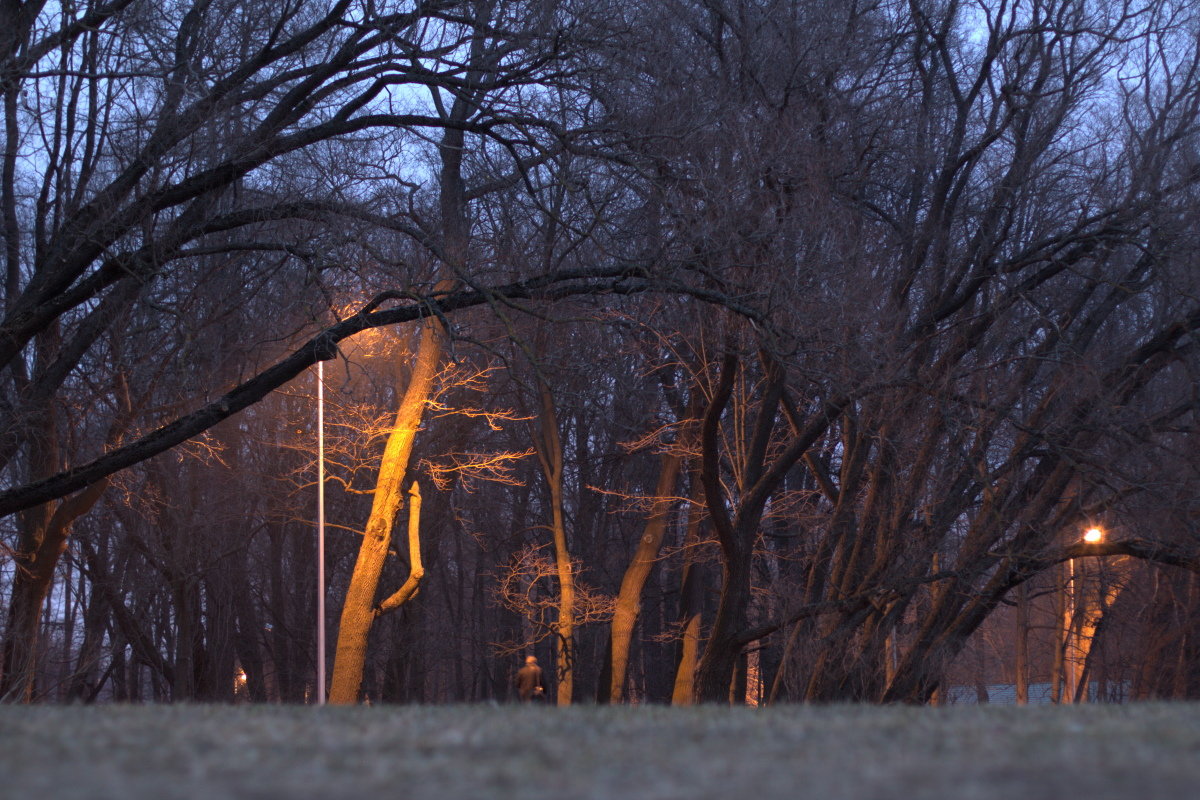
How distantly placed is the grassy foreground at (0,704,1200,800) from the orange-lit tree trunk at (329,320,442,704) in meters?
16.3

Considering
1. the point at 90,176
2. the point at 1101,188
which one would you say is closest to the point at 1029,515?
the point at 1101,188

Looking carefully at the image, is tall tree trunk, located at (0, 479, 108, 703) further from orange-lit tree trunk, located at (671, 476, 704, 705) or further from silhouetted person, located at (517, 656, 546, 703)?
orange-lit tree trunk, located at (671, 476, 704, 705)

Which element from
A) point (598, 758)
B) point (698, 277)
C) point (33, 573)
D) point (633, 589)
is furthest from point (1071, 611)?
point (598, 758)

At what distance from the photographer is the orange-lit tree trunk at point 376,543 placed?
71.5 feet

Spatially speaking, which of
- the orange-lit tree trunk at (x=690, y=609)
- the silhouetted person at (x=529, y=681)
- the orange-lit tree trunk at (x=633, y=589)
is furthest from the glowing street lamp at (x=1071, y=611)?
the silhouetted person at (x=529, y=681)

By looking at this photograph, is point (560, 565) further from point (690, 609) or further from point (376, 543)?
point (376, 543)

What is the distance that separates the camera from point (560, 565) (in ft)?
95.9

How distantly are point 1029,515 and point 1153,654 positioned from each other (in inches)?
360

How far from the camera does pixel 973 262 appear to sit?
21016 millimetres

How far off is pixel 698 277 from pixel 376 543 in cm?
920

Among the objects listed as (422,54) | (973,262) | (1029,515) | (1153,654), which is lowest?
(1153,654)

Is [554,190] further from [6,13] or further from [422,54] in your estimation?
[6,13]

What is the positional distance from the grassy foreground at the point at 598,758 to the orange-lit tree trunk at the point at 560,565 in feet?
70.9

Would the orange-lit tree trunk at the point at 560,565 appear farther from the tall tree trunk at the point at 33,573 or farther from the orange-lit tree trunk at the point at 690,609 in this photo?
the tall tree trunk at the point at 33,573
